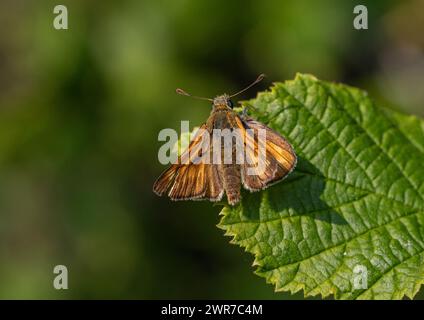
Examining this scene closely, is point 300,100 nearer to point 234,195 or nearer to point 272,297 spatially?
point 234,195

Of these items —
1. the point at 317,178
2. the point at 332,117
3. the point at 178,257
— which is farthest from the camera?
the point at 178,257

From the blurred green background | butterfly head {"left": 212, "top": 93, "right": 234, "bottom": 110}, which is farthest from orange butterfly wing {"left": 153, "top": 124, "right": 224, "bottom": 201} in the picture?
the blurred green background

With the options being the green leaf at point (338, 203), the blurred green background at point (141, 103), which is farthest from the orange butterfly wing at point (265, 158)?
the blurred green background at point (141, 103)

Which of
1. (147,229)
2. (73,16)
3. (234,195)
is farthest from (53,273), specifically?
(234,195)

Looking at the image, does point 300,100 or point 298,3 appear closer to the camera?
point 300,100

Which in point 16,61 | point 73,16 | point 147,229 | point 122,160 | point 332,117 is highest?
point 73,16

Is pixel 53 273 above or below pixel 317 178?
below

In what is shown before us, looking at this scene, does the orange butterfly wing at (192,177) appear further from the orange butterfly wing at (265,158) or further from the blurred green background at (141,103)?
the blurred green background at (141,103)

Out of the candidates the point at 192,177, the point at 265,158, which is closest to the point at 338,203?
the point at 265,158
